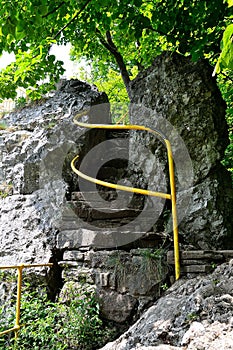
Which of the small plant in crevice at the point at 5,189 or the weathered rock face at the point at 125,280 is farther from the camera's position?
the small plant in crevice at the point at 5,189

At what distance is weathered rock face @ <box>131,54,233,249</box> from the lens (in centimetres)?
333

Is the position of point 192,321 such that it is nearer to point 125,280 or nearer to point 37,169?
point 125,280

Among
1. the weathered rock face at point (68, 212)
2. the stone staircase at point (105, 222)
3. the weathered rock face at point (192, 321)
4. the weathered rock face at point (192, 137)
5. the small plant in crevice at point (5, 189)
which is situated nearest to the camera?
the weathered rock face at point (192, 321)

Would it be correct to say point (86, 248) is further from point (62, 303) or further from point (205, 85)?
point (205, 85)

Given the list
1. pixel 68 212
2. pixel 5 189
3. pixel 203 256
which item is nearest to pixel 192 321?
pixel 203 256

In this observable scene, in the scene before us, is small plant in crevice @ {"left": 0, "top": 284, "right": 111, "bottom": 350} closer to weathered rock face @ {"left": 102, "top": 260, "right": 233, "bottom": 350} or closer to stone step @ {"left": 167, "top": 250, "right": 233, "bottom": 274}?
weathered rock face @ {"left": 102, "top": 260, "right": 233, "bottom": 350}

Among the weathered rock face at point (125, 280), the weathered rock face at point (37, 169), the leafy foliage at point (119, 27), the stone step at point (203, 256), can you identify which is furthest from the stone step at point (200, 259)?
the leafy foliage at point (119, 27)

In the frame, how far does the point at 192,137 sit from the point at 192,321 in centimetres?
217

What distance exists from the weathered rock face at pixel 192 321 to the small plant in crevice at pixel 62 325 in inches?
20.8

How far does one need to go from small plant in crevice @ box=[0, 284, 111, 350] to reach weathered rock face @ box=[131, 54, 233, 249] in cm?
118

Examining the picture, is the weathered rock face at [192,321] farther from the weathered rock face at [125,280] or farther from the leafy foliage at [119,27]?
the leafy foliage at [119,27]

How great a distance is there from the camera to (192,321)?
1.91m

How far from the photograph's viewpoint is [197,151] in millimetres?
3596

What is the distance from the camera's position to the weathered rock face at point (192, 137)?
3334 mm
